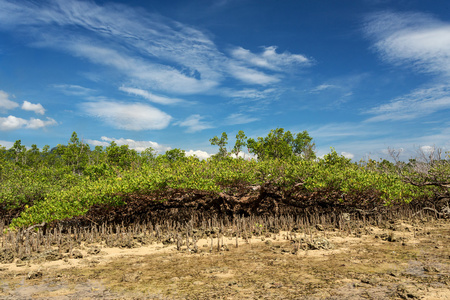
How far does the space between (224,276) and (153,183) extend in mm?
5708

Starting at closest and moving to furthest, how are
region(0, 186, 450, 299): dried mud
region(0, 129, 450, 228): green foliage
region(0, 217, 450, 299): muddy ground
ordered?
region(0, 217, 450, 299): muddy ground < region(0, 186, 450, 299): dried mud < region(0, 129, 450, 228): green foliage

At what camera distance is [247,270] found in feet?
22.7

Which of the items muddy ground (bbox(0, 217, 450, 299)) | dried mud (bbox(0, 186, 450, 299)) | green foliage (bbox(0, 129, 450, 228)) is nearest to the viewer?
muddy ground (bbox(0, 217, 450, 299))

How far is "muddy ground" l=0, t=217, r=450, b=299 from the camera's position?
5.60m

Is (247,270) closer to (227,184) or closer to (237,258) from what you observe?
(237,258)

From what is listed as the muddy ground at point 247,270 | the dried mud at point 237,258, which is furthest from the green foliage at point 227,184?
the muddy ground at point 247,270

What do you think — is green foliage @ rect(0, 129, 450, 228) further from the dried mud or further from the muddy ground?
the muddy ground

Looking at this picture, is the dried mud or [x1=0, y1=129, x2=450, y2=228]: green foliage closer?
the dried mud

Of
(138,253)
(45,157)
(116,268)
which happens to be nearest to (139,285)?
(116,268)

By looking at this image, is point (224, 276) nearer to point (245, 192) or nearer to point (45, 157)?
point (245, 192)

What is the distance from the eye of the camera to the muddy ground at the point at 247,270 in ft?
18.4

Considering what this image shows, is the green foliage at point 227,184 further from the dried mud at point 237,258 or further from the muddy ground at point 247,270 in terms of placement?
the muddy ground at point 247,270

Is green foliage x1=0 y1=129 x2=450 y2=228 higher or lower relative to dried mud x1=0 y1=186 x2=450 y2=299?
higher

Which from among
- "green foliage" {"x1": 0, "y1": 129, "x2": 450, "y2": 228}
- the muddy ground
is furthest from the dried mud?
"green foliage" {"x1": 0, "y1": 129, "x2": 450, "y2": 228}
